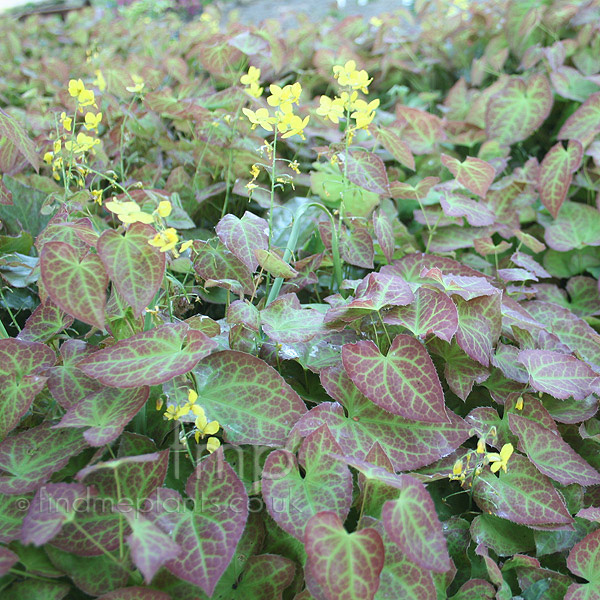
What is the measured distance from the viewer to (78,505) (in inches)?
32.4

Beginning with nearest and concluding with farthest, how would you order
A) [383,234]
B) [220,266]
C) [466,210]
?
[220,266] < [383,234] < [466,210]

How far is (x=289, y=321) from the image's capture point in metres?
1.07

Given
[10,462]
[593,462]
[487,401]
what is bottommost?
[593,462]

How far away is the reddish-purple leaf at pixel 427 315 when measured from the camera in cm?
102

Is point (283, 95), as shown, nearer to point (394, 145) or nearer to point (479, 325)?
point (394, 145)

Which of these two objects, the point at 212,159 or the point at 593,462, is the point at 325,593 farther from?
the point at 212,159

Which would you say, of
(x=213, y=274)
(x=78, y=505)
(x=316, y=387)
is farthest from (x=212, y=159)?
(x=78, y=505)

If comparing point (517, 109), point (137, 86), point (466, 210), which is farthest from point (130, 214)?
point (517, 109)

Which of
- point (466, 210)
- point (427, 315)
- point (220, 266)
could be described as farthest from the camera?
point (466, 210)

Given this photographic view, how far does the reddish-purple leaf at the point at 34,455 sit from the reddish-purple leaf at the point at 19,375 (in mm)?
33

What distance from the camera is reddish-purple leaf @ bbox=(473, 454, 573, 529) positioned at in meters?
0.98

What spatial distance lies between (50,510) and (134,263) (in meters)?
0.37

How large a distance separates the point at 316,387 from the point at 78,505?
19.2 inches

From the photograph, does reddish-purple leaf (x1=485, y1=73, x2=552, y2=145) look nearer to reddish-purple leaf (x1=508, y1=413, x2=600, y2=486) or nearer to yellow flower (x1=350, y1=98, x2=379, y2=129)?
yellow flower (x1=350, y1=98, x2=379, y2=129)
